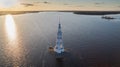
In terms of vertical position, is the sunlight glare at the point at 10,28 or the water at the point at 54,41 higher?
the water at the point at 54,41

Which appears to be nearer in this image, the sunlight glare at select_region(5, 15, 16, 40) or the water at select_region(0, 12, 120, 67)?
the water at select_region(0, 12, 120, 67)

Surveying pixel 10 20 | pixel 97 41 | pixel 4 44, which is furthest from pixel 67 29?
pixel 10 20

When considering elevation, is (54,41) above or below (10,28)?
above

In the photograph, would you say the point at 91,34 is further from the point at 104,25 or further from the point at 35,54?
the point at 35,54

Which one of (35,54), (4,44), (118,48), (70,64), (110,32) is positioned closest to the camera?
(70,64)

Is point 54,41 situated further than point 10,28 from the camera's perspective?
No

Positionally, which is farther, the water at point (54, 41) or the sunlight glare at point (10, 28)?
the sunlight glare at point (10, 28)

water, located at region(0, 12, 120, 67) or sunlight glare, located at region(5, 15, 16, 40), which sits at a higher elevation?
water, located at region(0, 12, 120, 67)

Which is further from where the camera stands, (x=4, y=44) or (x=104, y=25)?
(x=104, y=25)
